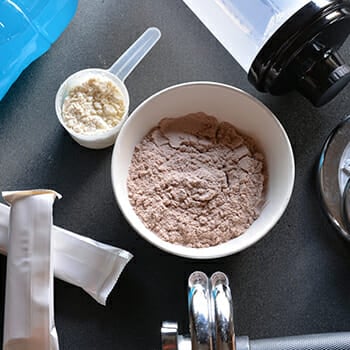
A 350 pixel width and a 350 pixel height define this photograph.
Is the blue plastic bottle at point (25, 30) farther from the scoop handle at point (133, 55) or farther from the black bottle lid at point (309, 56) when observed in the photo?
the black bottle lid at point (309, 56)

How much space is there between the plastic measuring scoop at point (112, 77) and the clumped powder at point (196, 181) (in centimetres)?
5

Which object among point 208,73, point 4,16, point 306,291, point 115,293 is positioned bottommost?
point 306,291

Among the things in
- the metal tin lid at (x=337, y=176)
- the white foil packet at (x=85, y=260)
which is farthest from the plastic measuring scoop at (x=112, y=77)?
the metal tin lid at (x=337, y=176)

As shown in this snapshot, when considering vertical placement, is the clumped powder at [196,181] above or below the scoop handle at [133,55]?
below

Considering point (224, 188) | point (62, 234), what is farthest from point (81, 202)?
point (224, 188)

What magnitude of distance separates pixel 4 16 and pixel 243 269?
0.47 m

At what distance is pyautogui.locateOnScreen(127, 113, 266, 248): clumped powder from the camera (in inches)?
25.9

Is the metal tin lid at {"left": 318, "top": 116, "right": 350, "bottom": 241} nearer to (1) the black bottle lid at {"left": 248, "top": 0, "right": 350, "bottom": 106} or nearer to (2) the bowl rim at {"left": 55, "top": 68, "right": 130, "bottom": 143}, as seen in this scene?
(1) the black bottle lid at {"left": 248, "top": 0, "right": 350, "bottom": 106}

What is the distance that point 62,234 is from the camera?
2.23 feet

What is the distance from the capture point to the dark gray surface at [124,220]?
0.69m

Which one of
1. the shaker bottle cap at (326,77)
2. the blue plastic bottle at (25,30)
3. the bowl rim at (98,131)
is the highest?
the blue plastic bottle at (25,30)

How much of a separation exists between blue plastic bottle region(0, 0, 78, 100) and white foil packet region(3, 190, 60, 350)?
193mm

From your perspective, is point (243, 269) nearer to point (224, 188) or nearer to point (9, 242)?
point (224, 188)

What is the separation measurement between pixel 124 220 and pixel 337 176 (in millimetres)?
286
